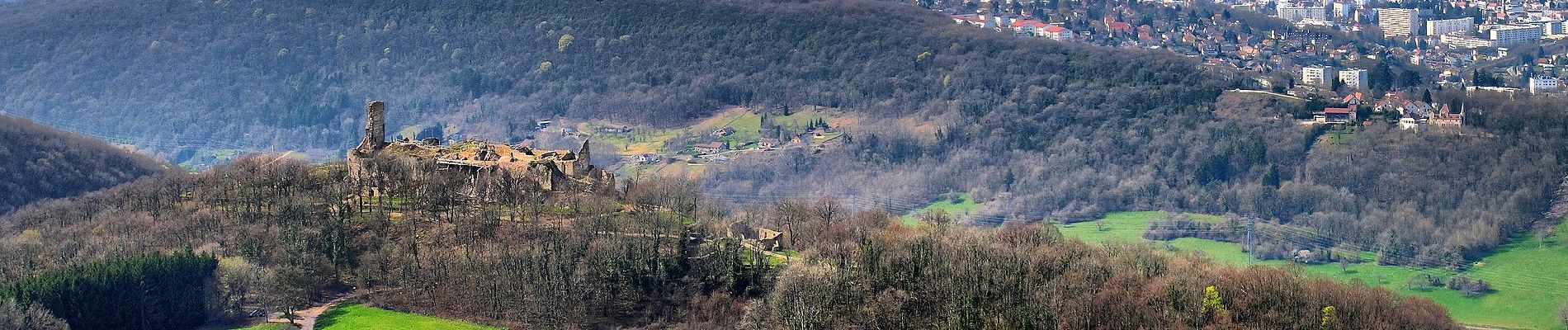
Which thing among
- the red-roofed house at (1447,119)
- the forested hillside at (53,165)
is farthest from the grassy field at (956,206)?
the forested hillside at (53,165)

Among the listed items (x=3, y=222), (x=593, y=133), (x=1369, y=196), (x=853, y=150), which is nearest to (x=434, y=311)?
(x=3, y=222)

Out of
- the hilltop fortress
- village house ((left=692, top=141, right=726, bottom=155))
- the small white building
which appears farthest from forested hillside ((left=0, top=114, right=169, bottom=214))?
the small white building

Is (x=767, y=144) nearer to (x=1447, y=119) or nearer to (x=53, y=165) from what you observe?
(x=1447, y=119)

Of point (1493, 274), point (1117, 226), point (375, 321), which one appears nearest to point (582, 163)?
point (375, 321)

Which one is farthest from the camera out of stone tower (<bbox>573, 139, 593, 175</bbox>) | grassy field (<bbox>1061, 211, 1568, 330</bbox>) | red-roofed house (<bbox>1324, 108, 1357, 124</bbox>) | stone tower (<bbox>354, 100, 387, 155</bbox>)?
red-roofed house (<bbox>1324, 108, 1357, 124</bbox>)

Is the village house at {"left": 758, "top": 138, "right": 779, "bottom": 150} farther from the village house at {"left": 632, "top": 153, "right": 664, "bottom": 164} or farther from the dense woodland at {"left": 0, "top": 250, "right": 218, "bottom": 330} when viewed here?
the dense woodland at {"left": 0, "top": 250, "right": 218, "bottom": 330}

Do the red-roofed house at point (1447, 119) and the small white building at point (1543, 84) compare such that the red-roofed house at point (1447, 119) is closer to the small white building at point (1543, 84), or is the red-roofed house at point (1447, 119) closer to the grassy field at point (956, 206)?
the small white building at point (1543, 84)
